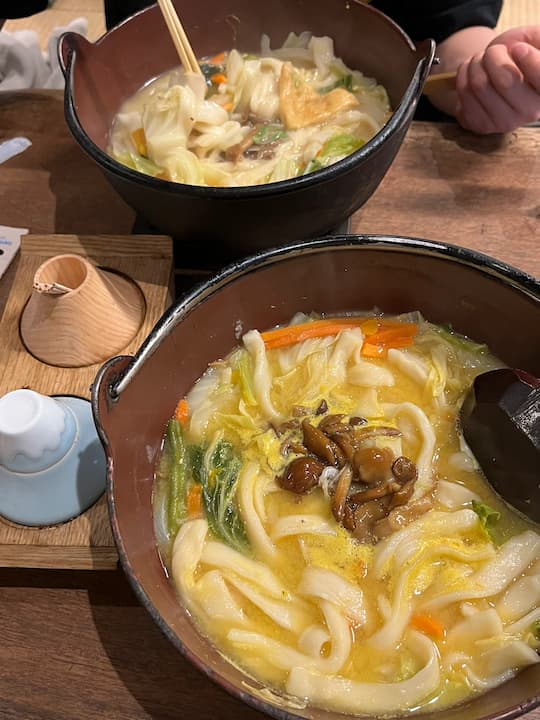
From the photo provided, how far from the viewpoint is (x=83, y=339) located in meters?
1.56

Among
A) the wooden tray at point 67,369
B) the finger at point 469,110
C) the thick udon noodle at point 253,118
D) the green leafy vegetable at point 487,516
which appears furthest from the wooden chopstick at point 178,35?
the green leafy vegetable at point 487,516

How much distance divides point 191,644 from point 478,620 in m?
0.50

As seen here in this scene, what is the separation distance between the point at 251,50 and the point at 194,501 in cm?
166

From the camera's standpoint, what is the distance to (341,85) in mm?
2088

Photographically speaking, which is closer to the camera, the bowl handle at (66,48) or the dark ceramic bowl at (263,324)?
the dark ceramic bowl at (263,324)

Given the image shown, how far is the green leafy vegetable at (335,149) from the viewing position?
5.99ft

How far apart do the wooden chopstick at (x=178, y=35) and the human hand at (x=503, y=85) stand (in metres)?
0.86

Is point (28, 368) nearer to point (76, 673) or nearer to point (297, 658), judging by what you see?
point (76, 673)

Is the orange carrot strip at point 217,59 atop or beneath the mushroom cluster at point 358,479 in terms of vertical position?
atop

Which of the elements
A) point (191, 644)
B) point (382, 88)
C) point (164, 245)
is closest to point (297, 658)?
point (191, 644)

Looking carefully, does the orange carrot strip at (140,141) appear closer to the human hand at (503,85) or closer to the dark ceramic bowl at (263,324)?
the dark ceramic bowl at (263,324)

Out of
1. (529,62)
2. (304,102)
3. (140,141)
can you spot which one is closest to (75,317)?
(140,141)

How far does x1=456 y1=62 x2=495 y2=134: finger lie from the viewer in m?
2.05

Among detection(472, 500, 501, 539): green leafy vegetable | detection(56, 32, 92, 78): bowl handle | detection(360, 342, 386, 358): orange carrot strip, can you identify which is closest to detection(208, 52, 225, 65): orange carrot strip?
detection(56, 32, 92, 78): bowl handle
